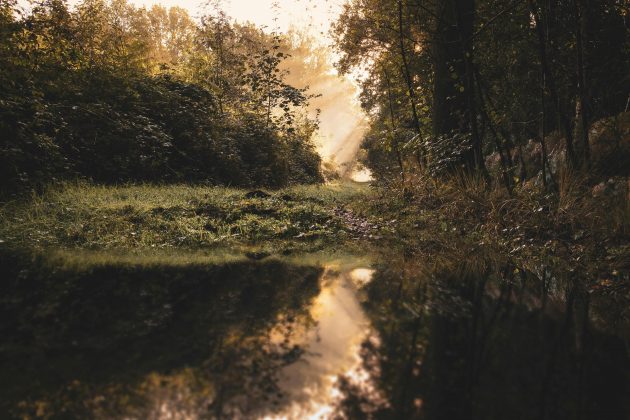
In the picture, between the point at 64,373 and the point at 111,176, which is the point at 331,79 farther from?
the point at 64,373

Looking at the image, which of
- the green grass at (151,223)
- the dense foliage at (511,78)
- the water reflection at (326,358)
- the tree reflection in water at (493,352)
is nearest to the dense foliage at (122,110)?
the green grass at (151,223)

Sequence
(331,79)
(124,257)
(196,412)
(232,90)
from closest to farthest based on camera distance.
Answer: (196,412) < (124,257) < (232,90) < (331,79)

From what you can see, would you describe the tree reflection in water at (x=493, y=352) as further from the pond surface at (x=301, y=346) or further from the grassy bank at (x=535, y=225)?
the grassy bank at (x=535, y=225)

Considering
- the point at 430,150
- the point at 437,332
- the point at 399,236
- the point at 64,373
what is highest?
the point at 430,150

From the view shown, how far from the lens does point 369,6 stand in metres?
12.0

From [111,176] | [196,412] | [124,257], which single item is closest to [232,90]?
[111,176]

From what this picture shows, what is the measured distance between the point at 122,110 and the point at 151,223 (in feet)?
17.2

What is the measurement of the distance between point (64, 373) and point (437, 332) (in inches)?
66.5

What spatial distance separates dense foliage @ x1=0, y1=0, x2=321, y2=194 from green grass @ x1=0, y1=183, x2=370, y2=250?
1.13 meters

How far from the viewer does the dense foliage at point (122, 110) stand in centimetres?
643

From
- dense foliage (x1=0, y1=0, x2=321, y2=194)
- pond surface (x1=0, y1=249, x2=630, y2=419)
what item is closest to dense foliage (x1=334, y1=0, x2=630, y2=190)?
pond surface (x1=0, y1=249, x2=630, y2=419)

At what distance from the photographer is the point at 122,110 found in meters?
9.19

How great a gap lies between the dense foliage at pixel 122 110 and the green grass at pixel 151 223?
1.13m

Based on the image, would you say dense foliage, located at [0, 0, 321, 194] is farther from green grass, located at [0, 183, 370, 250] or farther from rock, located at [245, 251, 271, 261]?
rock, located at [245, 251, 271, 261]
